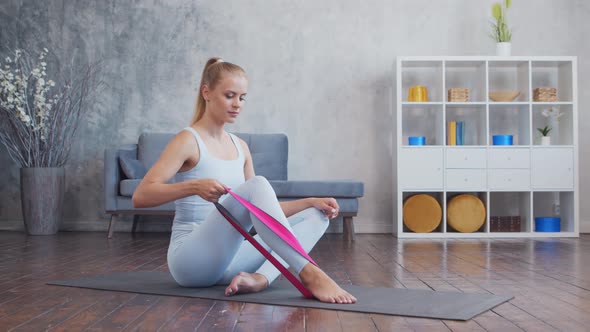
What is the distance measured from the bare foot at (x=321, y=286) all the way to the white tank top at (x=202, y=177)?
43 cm

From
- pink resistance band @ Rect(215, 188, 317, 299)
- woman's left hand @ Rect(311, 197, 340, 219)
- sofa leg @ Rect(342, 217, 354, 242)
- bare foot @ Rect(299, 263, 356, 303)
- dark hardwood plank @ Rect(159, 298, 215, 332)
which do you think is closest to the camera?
dark hardwood plank @ Rect(159, 298, 215, 332)


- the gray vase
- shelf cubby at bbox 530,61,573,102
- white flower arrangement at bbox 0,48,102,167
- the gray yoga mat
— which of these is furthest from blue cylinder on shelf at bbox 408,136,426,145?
the gray yoga mat

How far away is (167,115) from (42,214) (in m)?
1.41

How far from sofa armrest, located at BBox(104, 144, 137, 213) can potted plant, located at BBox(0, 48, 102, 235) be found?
59cm

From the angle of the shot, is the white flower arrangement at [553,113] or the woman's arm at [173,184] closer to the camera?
the woman's arm at [173,184]

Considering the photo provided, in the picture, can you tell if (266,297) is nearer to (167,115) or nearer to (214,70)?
(214,70)

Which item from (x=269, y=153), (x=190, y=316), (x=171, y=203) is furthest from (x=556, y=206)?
(x=190, y=316)

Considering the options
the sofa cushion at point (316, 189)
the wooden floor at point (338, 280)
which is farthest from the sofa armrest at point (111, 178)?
the sofa cushion at point (316, 189)

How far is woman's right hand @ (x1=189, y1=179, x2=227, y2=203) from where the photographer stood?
6.57ft

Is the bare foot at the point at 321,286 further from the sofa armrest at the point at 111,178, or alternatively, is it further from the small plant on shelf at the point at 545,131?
the small plant on shelf at the point at 545,131

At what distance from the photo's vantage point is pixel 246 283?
7.88 feet

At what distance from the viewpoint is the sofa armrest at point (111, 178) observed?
18.0 feet

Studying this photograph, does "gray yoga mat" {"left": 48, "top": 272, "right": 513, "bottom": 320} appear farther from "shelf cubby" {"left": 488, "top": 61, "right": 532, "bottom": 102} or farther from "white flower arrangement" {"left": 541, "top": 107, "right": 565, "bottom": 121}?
"shelf cubby" {"left": 488, "top": 61, "right": 532, "bottom": 102}

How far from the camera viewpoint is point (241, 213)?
86.6 inches
